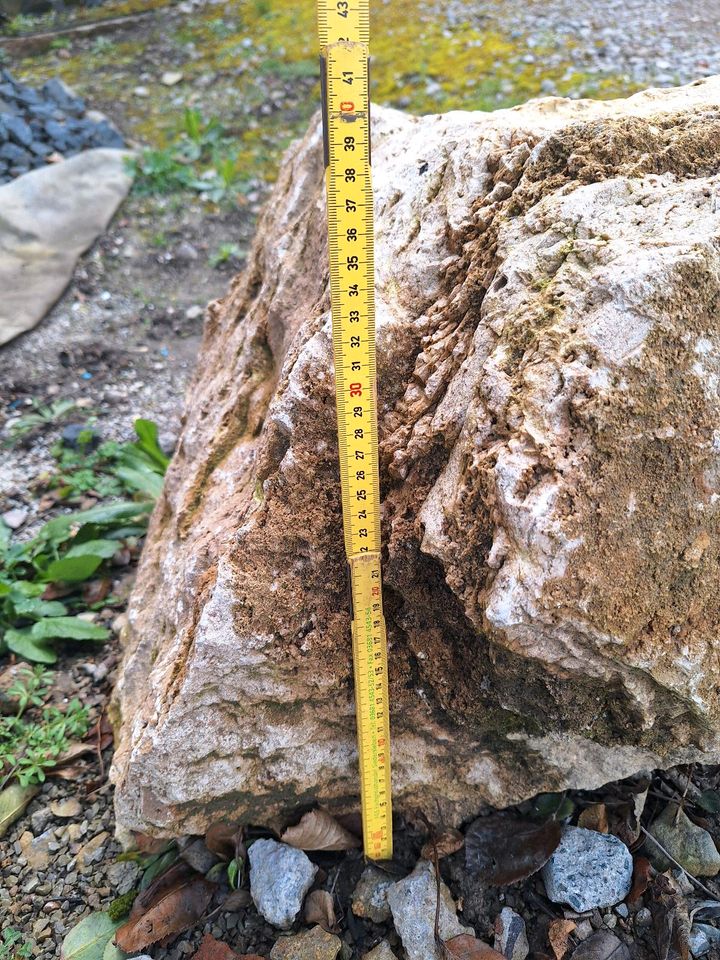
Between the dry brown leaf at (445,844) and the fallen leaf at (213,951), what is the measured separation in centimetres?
73

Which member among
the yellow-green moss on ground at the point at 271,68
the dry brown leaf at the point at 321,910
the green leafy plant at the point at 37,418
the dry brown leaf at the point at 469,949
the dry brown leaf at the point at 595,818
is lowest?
the green leafy plant at the point at 37,418

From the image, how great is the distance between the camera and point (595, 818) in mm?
2830

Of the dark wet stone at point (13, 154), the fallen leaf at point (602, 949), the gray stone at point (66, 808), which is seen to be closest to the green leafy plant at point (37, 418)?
the gray stone at point (66, 808)

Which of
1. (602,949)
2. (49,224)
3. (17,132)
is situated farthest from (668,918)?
(17,132)

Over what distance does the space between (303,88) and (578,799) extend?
7.44 m

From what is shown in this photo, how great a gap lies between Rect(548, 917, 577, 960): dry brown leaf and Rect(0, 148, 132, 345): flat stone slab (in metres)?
5.43

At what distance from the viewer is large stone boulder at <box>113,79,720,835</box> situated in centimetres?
187

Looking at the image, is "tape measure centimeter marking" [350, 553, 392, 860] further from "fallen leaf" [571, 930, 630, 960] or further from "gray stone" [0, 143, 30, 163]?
"gray stone" [0, 143, 30, 163]

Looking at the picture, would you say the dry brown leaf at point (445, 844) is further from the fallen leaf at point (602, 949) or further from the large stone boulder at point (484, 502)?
the fallen leaf at point (602, 949)

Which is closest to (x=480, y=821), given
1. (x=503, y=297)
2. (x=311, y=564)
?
(x=311, y=564)

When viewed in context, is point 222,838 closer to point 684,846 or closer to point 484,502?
point 684,846

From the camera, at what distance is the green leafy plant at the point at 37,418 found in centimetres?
533

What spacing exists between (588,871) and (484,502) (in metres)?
1.57

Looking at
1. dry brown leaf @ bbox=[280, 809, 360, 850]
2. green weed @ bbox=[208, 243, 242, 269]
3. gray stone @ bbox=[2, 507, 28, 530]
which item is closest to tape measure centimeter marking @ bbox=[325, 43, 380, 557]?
dry brown leaf @ bbox=[280, 809, 360, 850]
